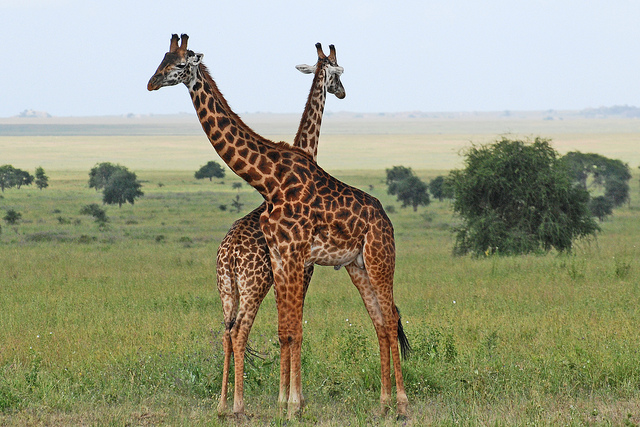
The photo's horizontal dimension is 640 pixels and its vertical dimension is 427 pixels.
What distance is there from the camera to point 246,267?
25.4ft

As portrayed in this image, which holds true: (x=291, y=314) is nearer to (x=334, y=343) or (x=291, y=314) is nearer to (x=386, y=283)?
(x=386, y=283)

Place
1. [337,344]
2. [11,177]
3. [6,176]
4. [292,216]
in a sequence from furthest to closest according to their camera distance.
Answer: [11,177] < [6,176] < [337,344] < [292,216]

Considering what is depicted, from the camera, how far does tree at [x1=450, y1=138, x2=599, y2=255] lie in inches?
990

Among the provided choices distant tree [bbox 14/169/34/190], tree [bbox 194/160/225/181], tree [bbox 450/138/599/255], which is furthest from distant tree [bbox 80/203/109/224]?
tree [bbox 194/160/225/181]

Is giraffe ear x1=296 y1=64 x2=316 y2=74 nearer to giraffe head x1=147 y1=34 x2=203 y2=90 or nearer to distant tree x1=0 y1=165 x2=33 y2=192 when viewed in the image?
giraffe head x1=147 y1=34 x2=203 y2=90

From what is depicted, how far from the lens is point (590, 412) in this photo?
7.91 m

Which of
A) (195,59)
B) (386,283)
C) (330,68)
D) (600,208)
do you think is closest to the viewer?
(195,59)

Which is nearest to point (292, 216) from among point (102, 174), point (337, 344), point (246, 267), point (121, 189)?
point (246, 267)

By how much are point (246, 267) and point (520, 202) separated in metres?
19.8

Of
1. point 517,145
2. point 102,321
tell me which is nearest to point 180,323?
point 102,321

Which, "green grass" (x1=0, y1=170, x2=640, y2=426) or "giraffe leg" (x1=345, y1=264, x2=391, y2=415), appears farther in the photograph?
"green grass" (x1=0, y1=170, x2=640, y2=426)

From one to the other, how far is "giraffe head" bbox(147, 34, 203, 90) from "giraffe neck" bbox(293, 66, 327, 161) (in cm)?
143

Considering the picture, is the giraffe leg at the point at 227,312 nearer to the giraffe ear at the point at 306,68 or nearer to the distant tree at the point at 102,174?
the giraffe ear at the point at 306,68

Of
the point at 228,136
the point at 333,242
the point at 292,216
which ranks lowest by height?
the point at 333,242
